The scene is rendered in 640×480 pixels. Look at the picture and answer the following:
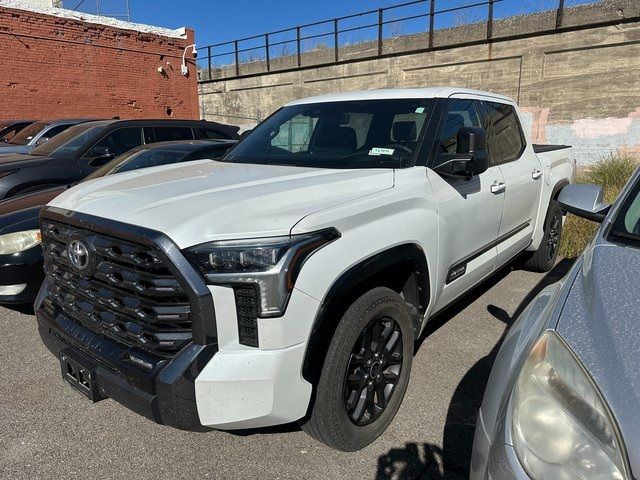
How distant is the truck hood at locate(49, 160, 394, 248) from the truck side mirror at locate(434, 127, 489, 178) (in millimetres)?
442

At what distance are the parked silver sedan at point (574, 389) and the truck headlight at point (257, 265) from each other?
86cm

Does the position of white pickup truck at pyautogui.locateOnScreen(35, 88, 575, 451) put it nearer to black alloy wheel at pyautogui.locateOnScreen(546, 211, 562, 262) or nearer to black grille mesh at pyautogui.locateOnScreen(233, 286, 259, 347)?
black grille mesh at pyautogui.locateOnScreen(233, 286, 259, 347)

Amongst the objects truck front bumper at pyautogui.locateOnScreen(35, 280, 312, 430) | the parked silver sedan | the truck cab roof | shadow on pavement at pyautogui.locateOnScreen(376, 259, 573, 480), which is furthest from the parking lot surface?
the truck cab roof

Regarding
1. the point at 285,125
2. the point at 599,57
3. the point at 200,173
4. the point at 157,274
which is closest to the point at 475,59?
the point at 599,57

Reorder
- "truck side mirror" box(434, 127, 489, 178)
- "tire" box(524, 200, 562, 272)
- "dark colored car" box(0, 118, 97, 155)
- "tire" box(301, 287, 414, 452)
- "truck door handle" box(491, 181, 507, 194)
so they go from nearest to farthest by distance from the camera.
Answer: "tire" box(301, 287, 414, 452) → "truck side mirror" box(434, 127, 489, 178) → "truck door handle" box(491, 181, 507, 194) → "tire" box(524, 200, 562, 272) → "dark colored car" box(0, 118, 97, 155)

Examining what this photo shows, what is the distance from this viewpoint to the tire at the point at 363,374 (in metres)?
2.24

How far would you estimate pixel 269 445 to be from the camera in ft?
8.61

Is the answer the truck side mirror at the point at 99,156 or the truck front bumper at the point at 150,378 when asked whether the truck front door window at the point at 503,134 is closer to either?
the truck front bumper at the point at 150,378

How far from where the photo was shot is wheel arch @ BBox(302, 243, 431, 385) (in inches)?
82.6

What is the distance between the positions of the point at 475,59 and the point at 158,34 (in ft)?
40.8

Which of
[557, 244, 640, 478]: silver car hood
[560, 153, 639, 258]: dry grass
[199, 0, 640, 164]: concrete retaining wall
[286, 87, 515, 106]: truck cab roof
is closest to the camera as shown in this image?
[557, 244, 640, 478]: silver car hood

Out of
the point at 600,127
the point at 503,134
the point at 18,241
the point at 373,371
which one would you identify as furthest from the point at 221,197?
the point at 600,127

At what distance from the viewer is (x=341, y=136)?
Result: 343 cm

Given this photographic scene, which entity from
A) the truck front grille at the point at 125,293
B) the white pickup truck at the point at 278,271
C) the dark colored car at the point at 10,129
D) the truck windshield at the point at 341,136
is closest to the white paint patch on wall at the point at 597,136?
the white pickup truck at the point at 278,271
